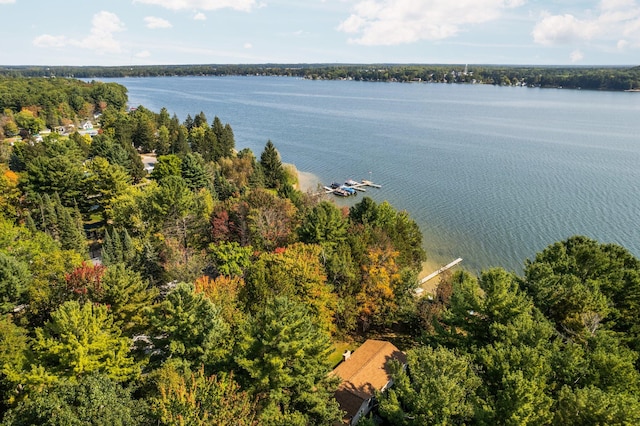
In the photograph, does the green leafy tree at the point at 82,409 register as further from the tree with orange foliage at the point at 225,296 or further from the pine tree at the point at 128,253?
the pine tree at the point at 128,253

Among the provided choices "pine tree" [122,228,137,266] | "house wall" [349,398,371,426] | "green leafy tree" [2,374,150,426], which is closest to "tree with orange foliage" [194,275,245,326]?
"green leafy tree" [2,374,150,426]

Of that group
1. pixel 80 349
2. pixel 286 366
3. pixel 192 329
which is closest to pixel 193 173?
pixel 80 349

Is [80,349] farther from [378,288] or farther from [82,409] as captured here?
[378,288]

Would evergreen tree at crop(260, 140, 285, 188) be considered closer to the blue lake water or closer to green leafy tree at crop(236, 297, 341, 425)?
the blue lake water

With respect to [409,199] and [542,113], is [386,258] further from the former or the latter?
[542,113]

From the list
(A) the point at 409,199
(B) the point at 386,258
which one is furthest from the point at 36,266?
(A) the point at 409,199

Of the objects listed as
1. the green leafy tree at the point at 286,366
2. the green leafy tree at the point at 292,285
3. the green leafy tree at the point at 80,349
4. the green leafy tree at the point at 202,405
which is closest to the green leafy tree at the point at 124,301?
the green leafy tree at the point at 80,349
